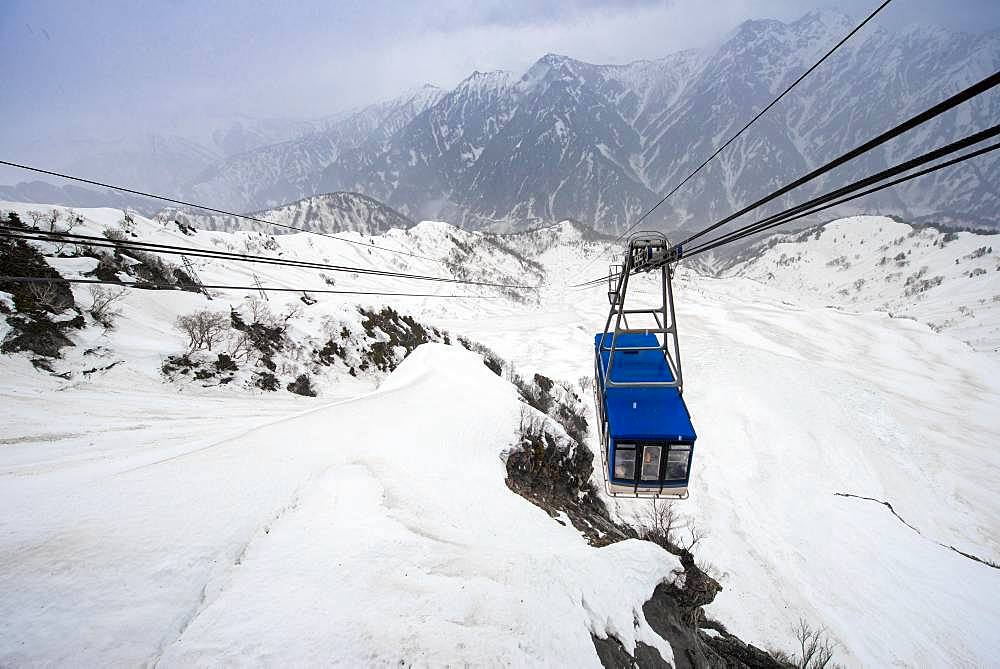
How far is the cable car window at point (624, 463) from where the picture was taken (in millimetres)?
11885

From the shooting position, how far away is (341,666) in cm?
482

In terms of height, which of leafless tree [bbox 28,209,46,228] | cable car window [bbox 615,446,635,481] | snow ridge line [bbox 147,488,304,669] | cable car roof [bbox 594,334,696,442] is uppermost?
leafless tree [bbox 28,209,46,228]

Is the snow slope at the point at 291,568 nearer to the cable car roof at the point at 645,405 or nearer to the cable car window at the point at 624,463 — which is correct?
the cable car window at the point at 624,463

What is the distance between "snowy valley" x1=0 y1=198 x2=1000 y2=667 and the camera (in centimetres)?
541

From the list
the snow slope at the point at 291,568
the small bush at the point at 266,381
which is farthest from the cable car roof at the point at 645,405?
the small bush at the point at 266,381

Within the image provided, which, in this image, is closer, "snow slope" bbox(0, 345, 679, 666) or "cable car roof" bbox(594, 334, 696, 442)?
"snow slope" bbox(0, 345, 679, 666)

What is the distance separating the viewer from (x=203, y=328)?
17.6 meters

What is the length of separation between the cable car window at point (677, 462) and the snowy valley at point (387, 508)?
2.37 m

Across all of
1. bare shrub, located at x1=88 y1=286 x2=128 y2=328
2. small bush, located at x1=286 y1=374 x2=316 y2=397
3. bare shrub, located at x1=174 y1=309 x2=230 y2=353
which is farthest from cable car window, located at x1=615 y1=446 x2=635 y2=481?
bare shrub, located at x1=88 y1=286 x2=128 y2=328

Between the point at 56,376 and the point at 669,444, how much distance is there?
18617 millimetres

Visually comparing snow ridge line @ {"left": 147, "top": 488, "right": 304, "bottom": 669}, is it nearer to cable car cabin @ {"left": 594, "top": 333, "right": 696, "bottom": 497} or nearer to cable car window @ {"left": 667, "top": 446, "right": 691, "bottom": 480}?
cable car cabin @ {"left": 594, "top": 333, "right": 696, "bottom": 497}

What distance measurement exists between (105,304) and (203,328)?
3.38 metres

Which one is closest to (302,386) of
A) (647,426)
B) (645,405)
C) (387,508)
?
(387,508)

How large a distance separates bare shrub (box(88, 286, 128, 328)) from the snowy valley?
170mm
